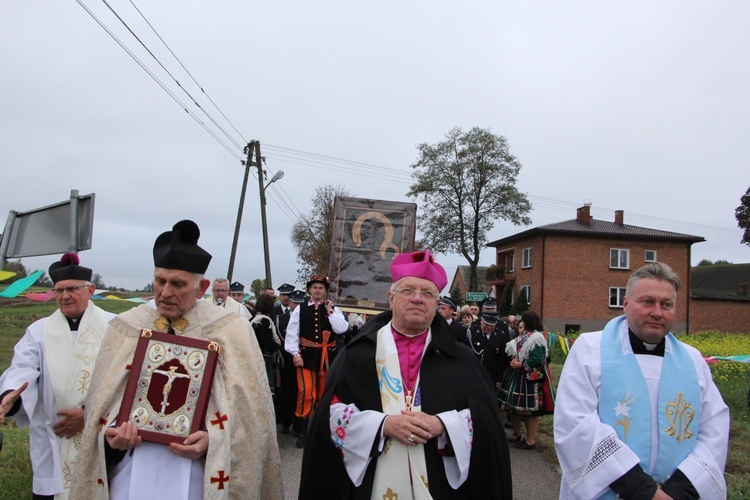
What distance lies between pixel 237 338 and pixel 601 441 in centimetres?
193

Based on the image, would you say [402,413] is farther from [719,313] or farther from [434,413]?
[719,313]

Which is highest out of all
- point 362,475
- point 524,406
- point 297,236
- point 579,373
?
point 297,236

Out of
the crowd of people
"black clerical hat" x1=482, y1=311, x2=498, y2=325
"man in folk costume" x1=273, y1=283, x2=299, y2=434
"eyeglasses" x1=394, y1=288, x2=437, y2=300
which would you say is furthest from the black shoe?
"eyeglasses" x1=394, y1=288, x2=437, y2=300

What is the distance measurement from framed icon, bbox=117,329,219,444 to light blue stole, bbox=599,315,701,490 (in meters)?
2.08

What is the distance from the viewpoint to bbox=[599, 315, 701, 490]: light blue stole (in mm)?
2900

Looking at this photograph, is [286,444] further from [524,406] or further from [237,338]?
[237,338]

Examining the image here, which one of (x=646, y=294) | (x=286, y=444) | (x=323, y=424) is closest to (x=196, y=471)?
(x=323, y=424)

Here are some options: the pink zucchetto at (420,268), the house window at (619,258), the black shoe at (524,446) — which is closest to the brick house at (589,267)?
the house window at (619,258)

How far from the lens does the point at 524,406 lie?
7.56 meters

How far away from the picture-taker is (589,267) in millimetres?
37969

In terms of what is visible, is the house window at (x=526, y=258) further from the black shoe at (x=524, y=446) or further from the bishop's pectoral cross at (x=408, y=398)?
the bishop's pectoral cross at (x=408, y=398)

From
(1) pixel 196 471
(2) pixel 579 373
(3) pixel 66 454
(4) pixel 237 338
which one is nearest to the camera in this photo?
(1) pixel 196 471

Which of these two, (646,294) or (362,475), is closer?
(362,475)

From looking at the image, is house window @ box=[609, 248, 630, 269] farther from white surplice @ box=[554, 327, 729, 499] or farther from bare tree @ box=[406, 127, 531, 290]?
white surplice @ box=[554, 327, 729, 499]
